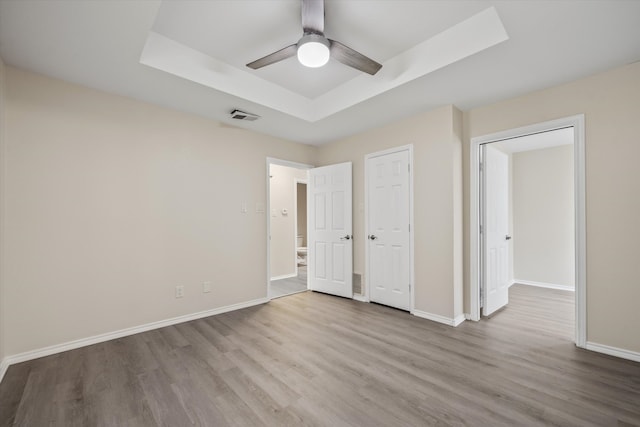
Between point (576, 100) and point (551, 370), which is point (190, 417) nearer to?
point (551, 370)

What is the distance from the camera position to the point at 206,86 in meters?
2.62

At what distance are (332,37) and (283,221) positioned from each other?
3931 millimetres

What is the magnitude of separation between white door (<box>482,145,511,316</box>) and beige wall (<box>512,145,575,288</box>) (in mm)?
1701

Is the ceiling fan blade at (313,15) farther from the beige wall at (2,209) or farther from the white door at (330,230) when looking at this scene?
the beige wall at (2,209)

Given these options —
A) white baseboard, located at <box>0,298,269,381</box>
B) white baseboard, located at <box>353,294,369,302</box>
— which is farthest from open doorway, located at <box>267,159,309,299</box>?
white baseboard, located at <box>0,298,269,381</box>

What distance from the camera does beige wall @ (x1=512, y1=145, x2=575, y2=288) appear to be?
15.2ft

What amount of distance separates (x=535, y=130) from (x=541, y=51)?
905 mm

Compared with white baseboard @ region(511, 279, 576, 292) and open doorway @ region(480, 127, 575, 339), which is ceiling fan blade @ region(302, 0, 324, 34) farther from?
white baseboard @ region(511, 279, 576, 292)

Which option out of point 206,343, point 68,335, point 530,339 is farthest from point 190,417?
point 530,339

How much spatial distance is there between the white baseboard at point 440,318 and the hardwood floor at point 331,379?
9cm

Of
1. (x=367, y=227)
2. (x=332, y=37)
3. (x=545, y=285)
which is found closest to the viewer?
(x=332, y=37)

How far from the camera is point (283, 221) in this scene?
5805 mm

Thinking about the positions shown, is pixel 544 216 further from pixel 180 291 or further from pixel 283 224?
pixel 180 291

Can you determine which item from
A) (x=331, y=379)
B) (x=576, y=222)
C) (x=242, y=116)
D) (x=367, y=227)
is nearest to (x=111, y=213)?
(x=242, y=116)
